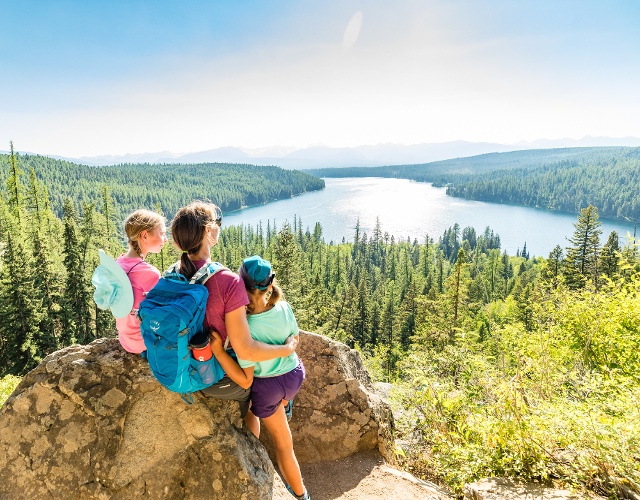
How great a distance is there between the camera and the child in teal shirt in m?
3.59

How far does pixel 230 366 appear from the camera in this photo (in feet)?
11.6

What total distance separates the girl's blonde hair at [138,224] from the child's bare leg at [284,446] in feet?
7.10

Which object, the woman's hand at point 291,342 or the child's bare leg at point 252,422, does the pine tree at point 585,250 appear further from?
the woman's hand at point 291,342

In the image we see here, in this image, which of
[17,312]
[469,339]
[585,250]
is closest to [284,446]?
[469,339]

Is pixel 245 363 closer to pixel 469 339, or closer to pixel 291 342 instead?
pixel 291 342

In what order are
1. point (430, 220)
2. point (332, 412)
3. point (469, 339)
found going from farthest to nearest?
point (430, 220)
point (469, 339)
point (332, 412)

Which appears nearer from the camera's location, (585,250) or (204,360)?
(204,360)

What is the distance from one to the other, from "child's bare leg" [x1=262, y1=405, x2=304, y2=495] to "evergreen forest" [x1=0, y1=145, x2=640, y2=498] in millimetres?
2648

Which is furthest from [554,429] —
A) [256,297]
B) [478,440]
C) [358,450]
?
[256,297]

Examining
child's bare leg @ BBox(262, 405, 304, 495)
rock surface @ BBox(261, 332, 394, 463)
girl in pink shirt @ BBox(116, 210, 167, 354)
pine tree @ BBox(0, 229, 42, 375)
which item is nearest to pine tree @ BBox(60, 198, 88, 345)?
pine tree @ BBox(0, 229, 42, 375)

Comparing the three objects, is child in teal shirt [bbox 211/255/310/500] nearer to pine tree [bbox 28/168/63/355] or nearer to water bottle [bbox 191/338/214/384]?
water bottle [bbox 191/338/214/384]

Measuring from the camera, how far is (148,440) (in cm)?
407

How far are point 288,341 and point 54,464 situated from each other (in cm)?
269

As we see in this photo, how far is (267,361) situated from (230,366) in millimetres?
419
